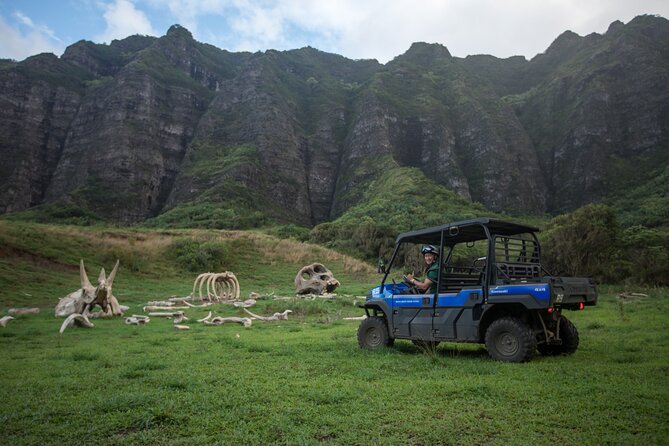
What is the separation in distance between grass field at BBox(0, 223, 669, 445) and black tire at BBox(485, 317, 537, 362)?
277 millimetres

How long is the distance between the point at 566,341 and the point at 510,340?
170cm

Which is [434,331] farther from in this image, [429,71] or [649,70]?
[429,71]

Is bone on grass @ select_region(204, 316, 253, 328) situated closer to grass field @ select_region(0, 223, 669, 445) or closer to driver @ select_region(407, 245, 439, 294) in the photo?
grass field @ select_region(0, 223, 669, 445)

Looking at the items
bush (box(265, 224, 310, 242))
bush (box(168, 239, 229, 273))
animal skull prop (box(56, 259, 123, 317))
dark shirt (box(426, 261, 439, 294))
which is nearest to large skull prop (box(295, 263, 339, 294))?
animal skull prop (box(56, 259, 123, 317))

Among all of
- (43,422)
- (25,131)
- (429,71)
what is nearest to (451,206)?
(43,422)

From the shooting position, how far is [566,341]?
8.55 meters

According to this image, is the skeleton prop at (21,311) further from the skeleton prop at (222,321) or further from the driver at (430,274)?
the driver at (430,274)

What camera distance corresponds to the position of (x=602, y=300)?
61.9 feet

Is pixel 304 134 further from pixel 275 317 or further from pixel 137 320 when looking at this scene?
pixel 137 320

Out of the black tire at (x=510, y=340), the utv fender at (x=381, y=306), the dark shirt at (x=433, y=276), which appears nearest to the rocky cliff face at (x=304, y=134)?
the utv fender at (x=381, y=306)

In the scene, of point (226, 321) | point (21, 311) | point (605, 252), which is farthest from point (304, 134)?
point (226, 321)

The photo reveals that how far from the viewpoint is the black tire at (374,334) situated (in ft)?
31.3

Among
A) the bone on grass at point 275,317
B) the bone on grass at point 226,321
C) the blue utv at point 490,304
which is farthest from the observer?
the bone on grass at point 275,317

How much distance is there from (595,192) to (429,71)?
6996 cm
